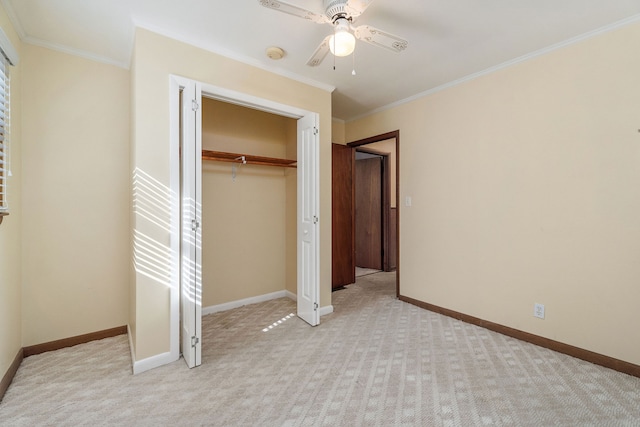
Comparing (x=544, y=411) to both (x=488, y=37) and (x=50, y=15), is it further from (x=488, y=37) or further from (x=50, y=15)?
(x=50, y=15)

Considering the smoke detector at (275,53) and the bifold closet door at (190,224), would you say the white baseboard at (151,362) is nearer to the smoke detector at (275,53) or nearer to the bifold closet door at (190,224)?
the bifold closet door at (190,224)

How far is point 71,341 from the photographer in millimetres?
2439

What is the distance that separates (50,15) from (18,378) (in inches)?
97.8

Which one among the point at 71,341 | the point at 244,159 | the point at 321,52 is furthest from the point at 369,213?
the point at 71,341

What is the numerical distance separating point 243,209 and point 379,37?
2357mm

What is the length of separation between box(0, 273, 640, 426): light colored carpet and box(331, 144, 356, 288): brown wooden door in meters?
1.53

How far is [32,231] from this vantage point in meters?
2.30

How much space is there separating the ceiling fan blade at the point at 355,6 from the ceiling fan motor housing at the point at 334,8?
0.03 metres

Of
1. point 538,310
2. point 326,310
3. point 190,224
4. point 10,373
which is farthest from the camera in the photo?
point 326,310

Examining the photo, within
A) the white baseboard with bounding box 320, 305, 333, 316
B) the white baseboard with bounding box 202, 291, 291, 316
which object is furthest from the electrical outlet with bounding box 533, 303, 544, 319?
the white baseboard with bounding box 202, 291, 291, 316

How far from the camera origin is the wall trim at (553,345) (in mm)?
2045

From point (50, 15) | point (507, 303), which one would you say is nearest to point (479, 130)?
point (507, 303)

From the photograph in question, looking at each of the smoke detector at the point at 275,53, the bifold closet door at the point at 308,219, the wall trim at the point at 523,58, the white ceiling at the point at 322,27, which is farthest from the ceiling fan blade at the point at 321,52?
the wall trim at the point at 523,58

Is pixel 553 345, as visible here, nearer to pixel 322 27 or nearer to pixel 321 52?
pixel 321 52
